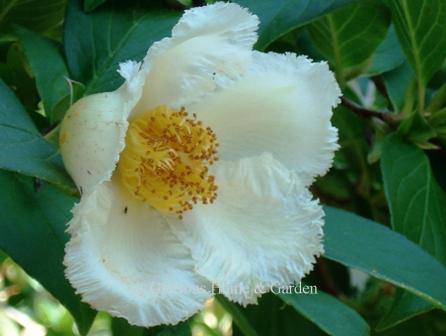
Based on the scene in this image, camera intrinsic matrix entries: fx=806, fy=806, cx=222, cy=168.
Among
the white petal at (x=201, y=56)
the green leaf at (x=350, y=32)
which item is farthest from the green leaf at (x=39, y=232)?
the green leaf at (x=350, y=32)

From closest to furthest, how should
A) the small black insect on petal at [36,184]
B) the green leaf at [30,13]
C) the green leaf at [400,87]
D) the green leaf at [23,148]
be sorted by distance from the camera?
the green leaf at [23,148] < the small black insect on petal at [36,184] < the green leaf at [30,13] < the green leaf at [400,87]

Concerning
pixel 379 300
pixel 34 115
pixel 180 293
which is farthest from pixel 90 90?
pixel 379 300

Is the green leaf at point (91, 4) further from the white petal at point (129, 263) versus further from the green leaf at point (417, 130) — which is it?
the green leaf at point (417, 130)

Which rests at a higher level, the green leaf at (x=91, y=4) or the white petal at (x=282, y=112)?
the green leaf at (x=91, y=4)

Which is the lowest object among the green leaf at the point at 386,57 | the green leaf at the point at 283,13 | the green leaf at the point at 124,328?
the green leaf at the point at 124,328

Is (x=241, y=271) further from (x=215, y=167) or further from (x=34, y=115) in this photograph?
(x=34, y=115)

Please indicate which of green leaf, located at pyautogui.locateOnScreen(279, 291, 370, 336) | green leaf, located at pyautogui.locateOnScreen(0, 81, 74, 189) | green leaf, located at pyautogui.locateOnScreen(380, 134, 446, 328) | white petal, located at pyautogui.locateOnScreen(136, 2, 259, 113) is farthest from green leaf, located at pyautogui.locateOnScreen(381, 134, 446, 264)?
green leaf, located at pyautogui.locateOnScreen(0, 81, 74, 189)

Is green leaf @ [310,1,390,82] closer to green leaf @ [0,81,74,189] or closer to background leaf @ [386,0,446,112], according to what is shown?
background leaf @ [386,0,446,112]
